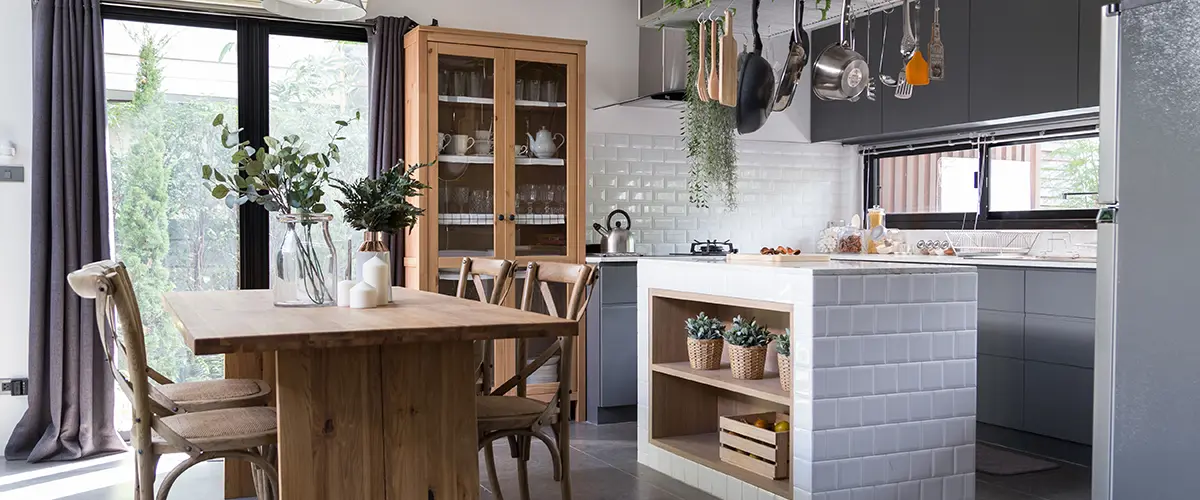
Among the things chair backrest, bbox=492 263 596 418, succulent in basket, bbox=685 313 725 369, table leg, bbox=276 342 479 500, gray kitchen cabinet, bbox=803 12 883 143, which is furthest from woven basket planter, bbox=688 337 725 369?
gray kitchen cabinet, bbox=803 12 883 143

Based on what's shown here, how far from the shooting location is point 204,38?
4.79 m

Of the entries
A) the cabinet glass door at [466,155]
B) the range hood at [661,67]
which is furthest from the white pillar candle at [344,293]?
the range hood at [661,67]

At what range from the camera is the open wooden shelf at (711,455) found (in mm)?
3418

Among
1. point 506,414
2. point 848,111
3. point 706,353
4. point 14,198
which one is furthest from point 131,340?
point 848,111

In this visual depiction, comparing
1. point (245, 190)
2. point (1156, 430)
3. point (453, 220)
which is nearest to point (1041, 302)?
point (1156, 430)

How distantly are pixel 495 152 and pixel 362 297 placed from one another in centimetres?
237

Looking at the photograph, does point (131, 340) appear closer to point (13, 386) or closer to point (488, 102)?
point (13, 386)

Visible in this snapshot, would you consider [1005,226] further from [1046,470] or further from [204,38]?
[204,38]

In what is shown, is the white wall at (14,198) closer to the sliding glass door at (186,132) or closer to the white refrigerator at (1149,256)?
the sliding glass door at (186,132)

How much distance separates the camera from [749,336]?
3658mm

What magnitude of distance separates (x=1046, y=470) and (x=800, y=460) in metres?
1.52

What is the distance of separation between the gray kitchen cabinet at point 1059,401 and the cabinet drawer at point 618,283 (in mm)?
1915

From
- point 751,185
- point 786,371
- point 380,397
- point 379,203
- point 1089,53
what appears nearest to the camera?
point 380,397

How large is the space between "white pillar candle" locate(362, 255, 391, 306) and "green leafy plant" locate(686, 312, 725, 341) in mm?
1407
